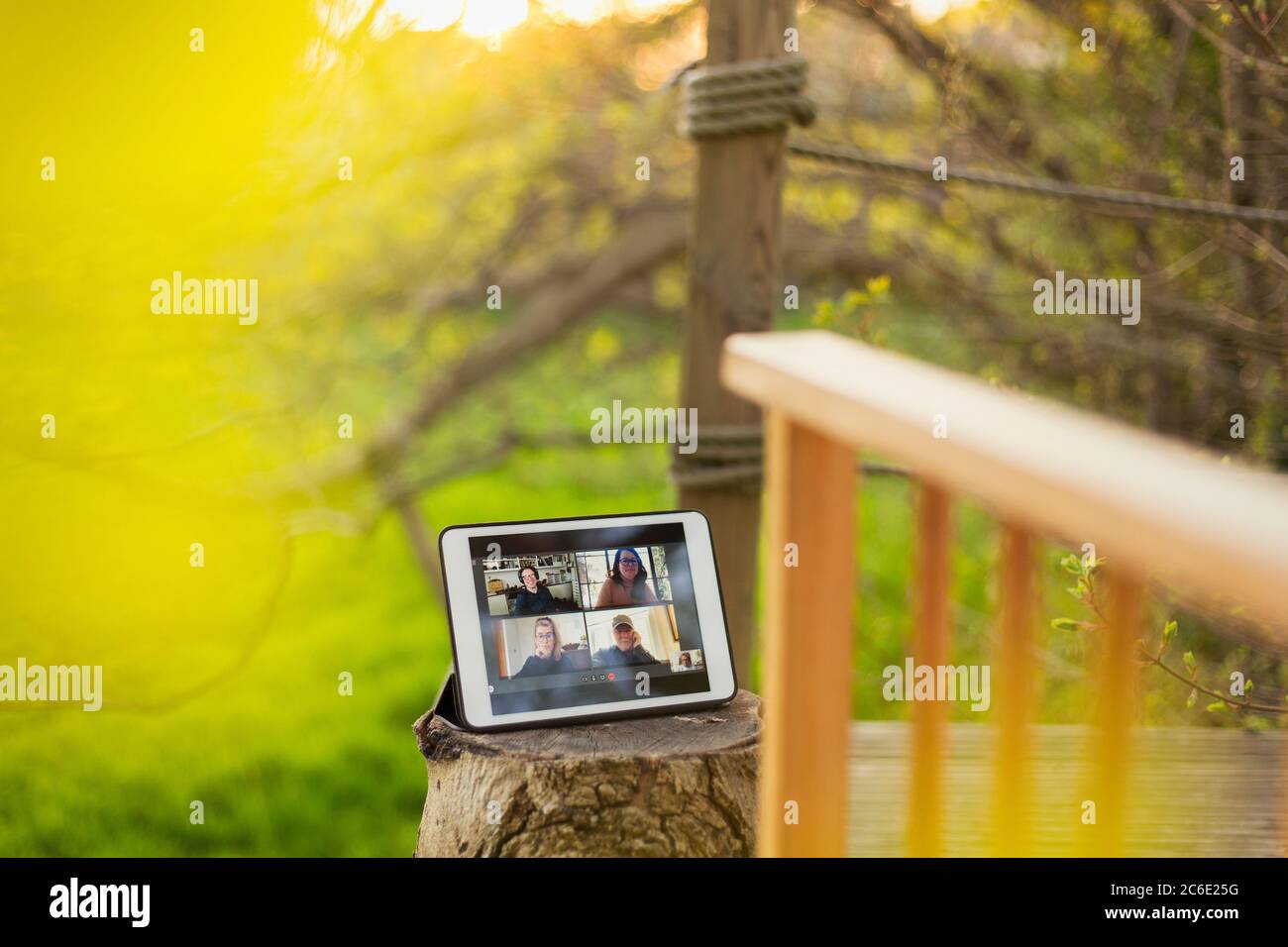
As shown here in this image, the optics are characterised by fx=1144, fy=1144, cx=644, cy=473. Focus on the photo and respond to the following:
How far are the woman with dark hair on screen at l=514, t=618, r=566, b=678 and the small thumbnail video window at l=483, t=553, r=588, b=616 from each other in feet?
0.07

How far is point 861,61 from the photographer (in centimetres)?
429

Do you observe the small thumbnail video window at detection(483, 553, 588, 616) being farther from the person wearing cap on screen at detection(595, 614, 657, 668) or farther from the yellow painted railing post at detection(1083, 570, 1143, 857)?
the yellow painted railing post at detection(1083, 570, 1143, 857)

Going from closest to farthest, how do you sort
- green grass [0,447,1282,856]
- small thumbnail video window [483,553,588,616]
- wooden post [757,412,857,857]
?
wooden post [757,412,857,857] < small thumbnail video window [483,553,588,616] < green grass [0,447,1282,856]

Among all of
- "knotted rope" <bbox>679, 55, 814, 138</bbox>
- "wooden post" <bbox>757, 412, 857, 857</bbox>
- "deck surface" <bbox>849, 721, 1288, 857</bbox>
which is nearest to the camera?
"wooden post" <bbox>757, 412, 857, 857</bbox>

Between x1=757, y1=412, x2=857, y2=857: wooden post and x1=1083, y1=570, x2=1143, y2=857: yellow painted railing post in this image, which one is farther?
x1=757, y1=412, x2=857, y2=857: wooden post

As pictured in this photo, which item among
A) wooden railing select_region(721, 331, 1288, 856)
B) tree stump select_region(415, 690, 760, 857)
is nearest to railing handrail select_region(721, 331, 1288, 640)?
wooden railing select_region(721, 331, 1288, 856)

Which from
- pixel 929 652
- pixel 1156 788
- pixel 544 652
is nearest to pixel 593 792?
pixel 544 652

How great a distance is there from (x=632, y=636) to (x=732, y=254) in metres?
0.92

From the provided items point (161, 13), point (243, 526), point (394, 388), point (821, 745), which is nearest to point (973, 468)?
point (821, 745)

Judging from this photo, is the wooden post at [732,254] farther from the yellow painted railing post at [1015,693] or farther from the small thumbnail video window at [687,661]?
the yellow painted railing post at [1015,693]

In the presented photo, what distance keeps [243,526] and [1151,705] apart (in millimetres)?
2895

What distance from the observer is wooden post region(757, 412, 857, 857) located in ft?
3.10

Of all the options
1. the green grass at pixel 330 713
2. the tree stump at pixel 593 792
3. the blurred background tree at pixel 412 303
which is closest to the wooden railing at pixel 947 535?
the tree stump at pixel 593 792
